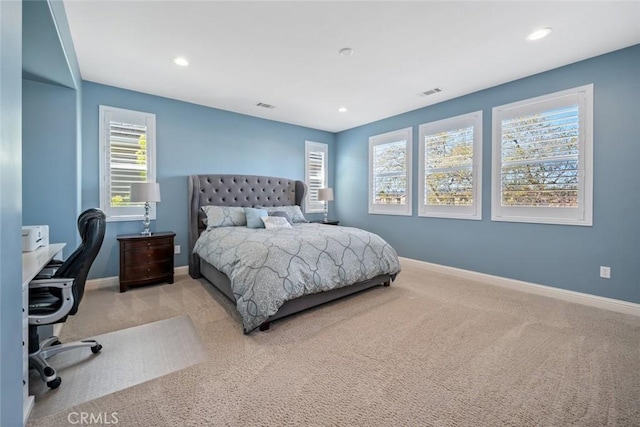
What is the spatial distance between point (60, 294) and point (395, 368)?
2260 mm

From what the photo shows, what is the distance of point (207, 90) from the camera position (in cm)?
378

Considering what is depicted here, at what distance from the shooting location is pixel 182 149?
4172 millimetres

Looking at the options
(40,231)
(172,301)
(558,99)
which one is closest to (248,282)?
(172,301)

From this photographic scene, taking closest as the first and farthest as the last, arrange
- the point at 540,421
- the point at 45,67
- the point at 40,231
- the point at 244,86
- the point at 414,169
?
1. the point at 540,421
2. the point at 40,231
3. the point at 45,67
4. the point at 244,86
5. the point at 414,169

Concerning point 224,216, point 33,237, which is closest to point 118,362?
point 33,237

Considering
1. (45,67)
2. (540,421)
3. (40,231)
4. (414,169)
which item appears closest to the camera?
(540,421)

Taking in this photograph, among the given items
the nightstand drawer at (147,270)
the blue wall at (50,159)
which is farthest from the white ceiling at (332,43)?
the nightstand drawer at (147,270)

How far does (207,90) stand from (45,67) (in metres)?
1.64

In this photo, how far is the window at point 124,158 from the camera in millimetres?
3596

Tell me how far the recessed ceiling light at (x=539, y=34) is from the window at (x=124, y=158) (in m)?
4.58

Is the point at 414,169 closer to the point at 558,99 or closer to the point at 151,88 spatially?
the point at 558,99

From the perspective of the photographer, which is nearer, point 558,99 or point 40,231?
point 40,231

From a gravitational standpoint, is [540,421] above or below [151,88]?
below

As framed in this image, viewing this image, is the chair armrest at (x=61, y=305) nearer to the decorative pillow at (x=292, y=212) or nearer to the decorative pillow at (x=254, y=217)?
the decorative pillow at (x=254, y=217)
